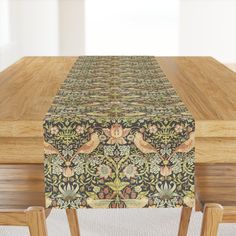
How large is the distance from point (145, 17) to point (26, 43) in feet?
5.62

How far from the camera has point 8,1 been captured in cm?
609

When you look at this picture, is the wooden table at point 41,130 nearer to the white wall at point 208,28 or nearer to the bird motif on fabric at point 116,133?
the bird motif on fabric at point 116,133

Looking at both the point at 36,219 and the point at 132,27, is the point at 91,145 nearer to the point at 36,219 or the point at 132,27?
the point at 36,219

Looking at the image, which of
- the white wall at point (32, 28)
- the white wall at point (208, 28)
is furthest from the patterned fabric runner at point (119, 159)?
the white wall at point (208, 28)

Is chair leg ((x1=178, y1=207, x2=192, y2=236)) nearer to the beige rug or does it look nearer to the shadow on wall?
the beige rug

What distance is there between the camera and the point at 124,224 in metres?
2.74

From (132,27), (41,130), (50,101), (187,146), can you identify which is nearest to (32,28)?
(132,27)

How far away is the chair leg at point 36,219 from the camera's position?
1.37 m

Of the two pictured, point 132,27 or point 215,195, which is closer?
point 215,195

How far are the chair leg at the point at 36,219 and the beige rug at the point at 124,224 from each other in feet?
4.03

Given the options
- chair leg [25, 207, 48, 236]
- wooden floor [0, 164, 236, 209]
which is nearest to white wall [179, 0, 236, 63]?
wooden floor [0, 164, 236, 209]

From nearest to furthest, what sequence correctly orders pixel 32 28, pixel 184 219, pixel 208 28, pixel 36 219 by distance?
pixel 36 219 < pixel 184 219 < pixel 32 28 < pixel 208 28

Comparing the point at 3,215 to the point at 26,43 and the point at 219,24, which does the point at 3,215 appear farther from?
the point at 219,24

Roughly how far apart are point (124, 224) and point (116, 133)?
140 centimetres
